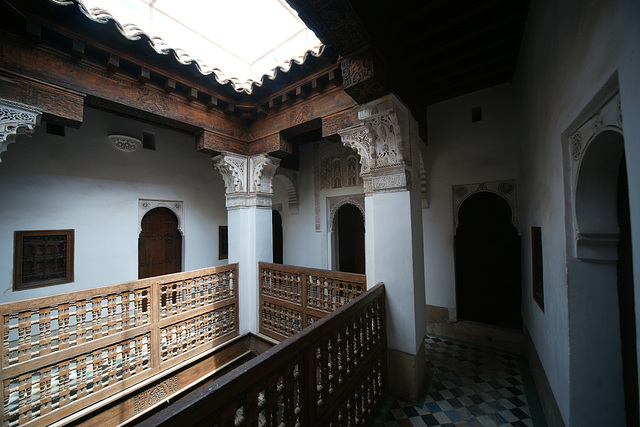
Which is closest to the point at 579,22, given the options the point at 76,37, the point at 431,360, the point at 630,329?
the point at 630,329

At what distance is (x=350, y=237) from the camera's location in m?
6.16

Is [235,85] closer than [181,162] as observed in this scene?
Yes

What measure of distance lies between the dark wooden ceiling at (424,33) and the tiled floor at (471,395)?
2956 mm

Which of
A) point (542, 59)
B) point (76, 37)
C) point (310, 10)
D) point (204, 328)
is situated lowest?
point (204, 328)

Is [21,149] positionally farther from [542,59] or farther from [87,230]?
[542,59]

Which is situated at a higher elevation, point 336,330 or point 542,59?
point 542,59

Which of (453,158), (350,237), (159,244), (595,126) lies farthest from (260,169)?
(595,126)

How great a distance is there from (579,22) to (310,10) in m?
1.46

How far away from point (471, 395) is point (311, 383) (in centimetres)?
203

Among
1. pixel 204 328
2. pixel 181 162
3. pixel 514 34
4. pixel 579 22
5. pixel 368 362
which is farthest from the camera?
pixel 181 162

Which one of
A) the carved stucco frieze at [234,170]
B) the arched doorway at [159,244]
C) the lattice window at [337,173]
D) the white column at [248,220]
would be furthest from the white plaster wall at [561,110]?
the arched doorway at [159,244]

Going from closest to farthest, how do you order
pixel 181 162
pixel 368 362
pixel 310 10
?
pixel 310 10 < pixel 368 362 < pixel 181 162

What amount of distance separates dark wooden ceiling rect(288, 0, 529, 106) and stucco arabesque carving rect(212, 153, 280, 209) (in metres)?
2.14

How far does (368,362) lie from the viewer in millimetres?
2100
